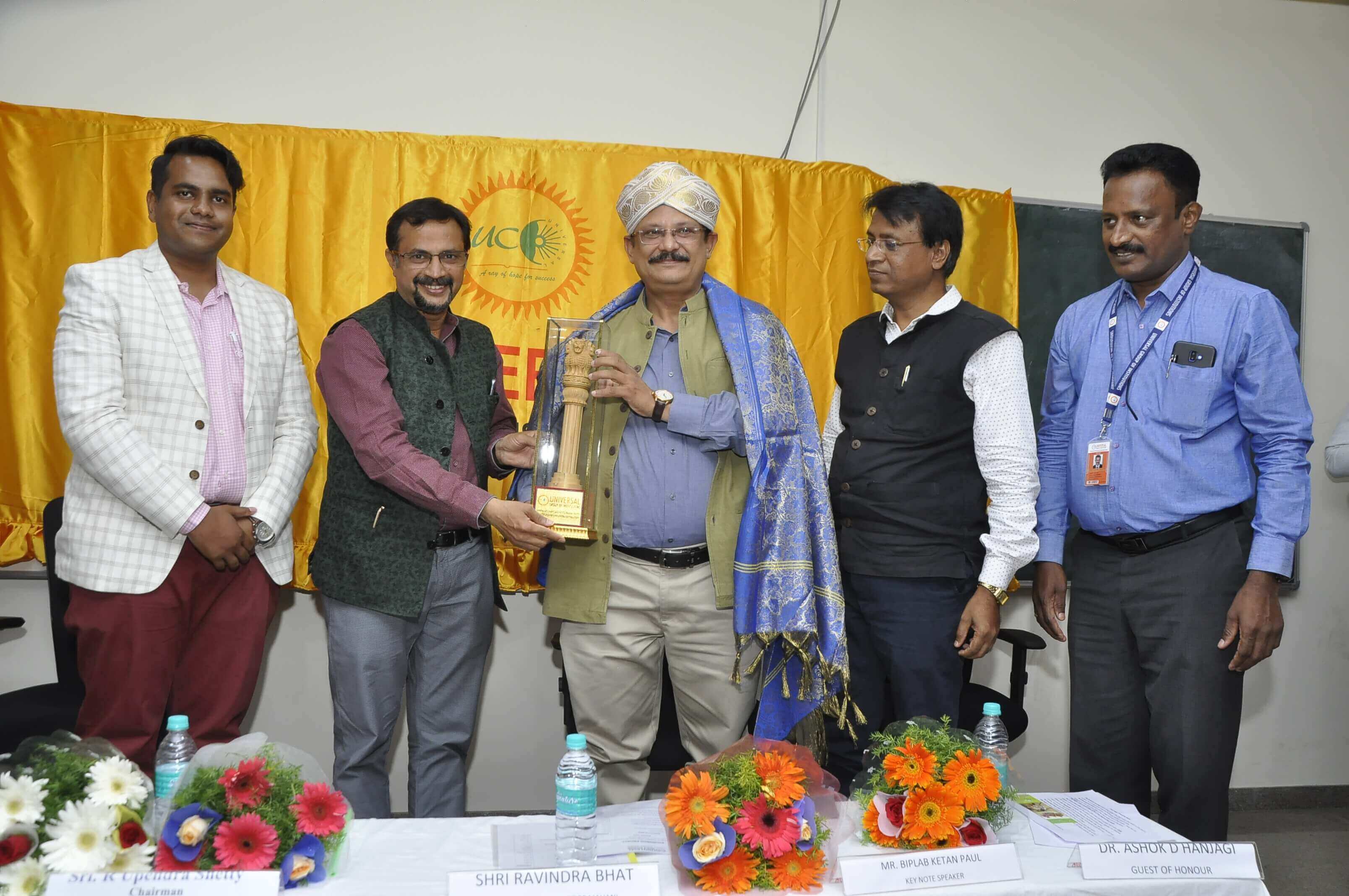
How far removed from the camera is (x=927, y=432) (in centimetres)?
249

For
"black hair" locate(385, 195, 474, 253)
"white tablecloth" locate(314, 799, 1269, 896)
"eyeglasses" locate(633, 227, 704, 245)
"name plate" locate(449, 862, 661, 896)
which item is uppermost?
"black hair" locate(385, 195, 474, 253)

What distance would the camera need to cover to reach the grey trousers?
2506 millimetres

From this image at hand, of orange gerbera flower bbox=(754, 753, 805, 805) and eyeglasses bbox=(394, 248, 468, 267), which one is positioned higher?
eyeglasses bbox=(394, 248, 468, 267)

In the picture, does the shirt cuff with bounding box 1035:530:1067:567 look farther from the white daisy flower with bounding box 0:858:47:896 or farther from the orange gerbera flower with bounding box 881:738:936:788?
the white daisy flower with bounding box 0:858:47:896

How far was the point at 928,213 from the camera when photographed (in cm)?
259

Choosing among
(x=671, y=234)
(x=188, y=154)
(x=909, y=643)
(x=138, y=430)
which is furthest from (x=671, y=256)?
(x=138, y=430)

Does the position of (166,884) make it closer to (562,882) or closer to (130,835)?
(130,835)

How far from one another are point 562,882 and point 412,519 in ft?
4.26

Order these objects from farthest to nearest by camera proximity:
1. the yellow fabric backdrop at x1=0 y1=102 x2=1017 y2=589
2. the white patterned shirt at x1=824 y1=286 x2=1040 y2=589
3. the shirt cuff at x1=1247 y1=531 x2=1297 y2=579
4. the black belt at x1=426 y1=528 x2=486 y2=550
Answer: the yellow fabric backdrop at x1=0 y1=102 x2=1017 y2=589, the black belt at x1=426 y1=528 x2=486 y2=550, the white patterned shirt at x1=824 y1=286 x2=1040 y2=589, the shirt cuff at x1=1247 y1=531 x2=1297 y2=579

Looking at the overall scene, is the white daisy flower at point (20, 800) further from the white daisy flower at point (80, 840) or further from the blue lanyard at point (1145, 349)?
the blue lanyard at point (1145, 349)

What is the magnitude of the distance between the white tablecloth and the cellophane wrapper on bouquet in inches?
2.8

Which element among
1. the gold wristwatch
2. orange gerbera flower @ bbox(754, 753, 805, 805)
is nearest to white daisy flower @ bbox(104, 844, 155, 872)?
orange gerbera flower @ bbox(754, 753, 805, 805)

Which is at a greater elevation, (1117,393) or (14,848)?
(1117,393)

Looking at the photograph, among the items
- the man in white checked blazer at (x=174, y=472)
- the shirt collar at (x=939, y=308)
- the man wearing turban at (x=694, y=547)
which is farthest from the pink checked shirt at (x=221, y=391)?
the shirt collar at (x=939, y=308)
